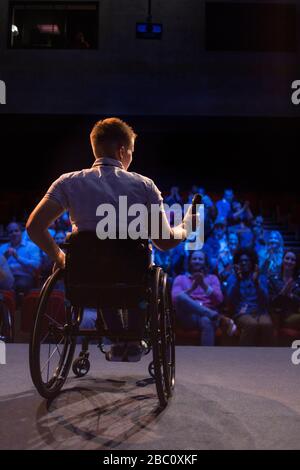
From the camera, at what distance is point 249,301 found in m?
4.02

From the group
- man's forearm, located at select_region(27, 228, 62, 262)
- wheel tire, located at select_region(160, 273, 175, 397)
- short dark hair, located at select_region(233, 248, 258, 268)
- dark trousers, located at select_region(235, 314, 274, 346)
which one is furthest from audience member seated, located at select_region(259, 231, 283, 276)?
man's forearm, located at select_region(27, 228, 62, 262)

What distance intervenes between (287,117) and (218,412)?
522cm

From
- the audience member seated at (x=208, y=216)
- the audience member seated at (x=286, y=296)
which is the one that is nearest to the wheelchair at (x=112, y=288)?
the audience member seated at (x=286, y=296)

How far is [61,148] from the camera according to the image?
21.5ft

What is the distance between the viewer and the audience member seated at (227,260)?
4480mm

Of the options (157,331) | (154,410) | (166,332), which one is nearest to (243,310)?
(166,332)

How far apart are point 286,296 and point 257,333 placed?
59cm

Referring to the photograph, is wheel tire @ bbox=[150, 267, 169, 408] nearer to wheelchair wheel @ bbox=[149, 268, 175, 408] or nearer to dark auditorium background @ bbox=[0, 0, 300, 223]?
wheelchair wheel @ bbox=[149, 268, 175, 408]

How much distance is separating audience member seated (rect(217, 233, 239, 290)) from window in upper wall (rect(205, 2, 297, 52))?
288 cm

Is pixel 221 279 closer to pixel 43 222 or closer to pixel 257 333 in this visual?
pixel 257 333

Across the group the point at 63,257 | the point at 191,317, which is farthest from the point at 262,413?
the point at 191,317

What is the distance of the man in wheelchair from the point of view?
65.6 inches

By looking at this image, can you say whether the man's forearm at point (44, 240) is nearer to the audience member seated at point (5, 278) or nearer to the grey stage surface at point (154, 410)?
the grey stage surface at point (154, 410)

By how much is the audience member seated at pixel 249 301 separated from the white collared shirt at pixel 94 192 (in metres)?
2.33
